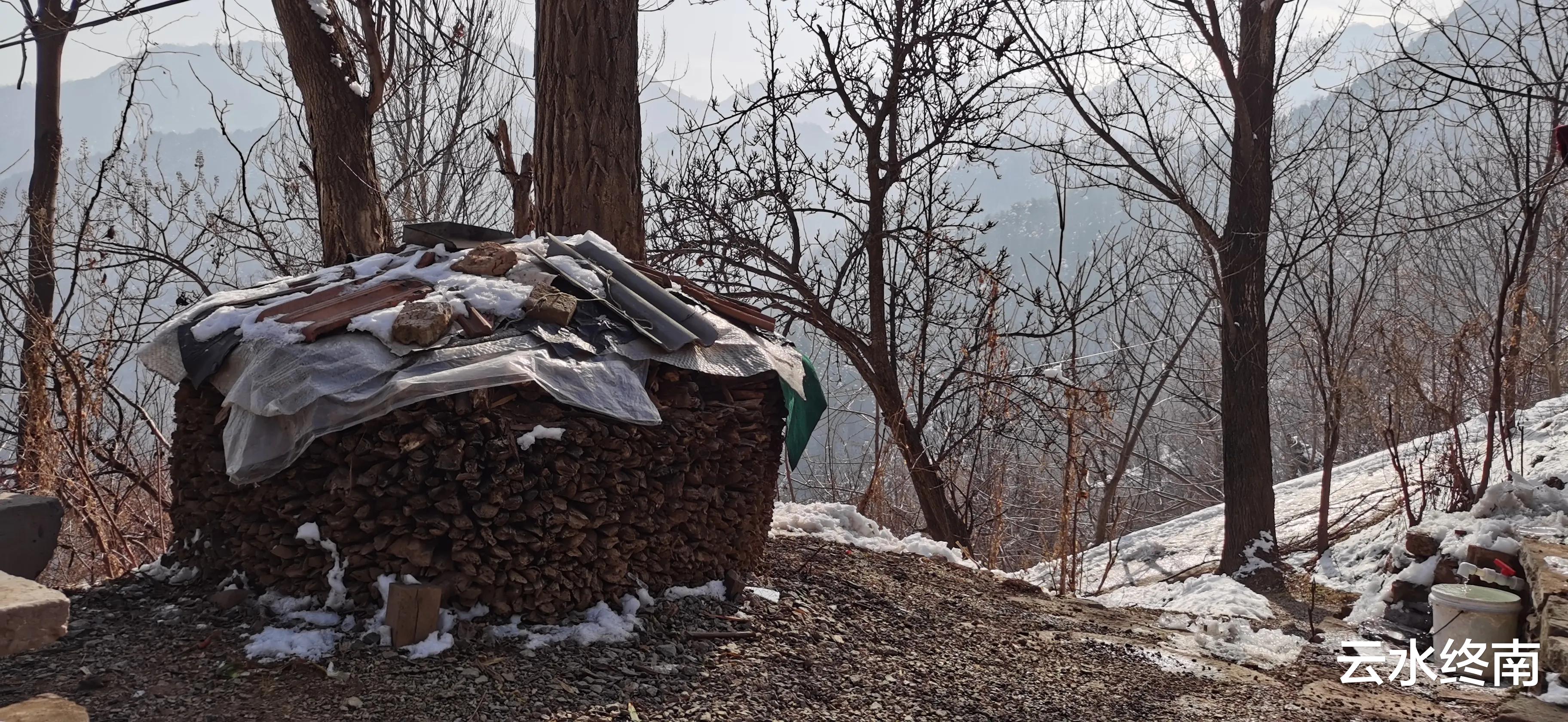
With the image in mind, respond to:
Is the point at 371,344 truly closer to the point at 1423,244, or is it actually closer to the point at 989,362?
the point at 989,362

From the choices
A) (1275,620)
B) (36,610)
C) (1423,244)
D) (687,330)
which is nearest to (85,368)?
(36,610)

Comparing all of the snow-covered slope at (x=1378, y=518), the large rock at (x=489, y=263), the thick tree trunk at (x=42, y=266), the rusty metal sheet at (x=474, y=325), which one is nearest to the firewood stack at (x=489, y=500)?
the rusty metal sheet at (x=474, y=325)

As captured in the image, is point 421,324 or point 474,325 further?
point 474,325

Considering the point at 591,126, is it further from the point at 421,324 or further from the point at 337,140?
the point at 421,324

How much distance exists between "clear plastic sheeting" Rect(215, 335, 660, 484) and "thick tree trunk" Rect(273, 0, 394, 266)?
110 inches

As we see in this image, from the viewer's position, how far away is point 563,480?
304 centimetres

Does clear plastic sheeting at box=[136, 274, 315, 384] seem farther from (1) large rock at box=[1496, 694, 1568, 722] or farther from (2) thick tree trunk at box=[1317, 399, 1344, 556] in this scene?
(2) thick tree trunk at box=[1317, 399, 1344, 556]

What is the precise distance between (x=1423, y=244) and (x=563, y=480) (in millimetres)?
16524

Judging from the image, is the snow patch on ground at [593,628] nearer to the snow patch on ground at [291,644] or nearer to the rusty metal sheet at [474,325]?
the snow patch on ground at [291,644]

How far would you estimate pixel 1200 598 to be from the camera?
5945 mm

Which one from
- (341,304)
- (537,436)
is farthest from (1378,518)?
(341,304)

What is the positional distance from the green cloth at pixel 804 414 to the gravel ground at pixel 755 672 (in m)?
0.54

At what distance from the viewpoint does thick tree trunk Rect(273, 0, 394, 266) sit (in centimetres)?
561

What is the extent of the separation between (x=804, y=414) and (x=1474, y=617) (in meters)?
3.15
